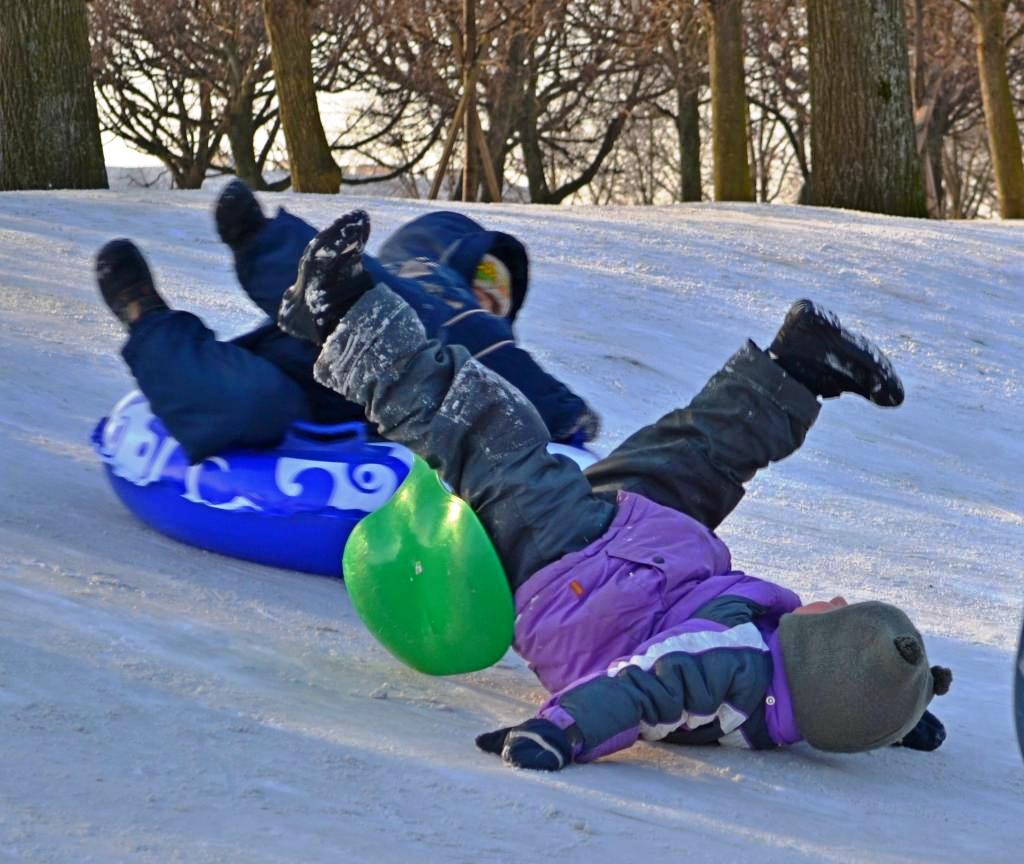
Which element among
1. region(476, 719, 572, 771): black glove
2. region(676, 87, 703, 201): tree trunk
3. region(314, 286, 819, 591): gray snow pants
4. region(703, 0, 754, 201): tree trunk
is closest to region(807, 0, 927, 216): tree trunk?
region(703, 0, 754, 201): tree trunk

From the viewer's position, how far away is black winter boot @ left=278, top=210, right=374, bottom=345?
3186 millimetres

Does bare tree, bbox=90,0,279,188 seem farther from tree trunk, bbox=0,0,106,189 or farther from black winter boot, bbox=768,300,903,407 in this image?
black winter boot, bbox=768,300,903,407

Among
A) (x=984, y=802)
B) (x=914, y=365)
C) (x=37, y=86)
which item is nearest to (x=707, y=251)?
(x=914, y=365)

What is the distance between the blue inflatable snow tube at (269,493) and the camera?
412 cm

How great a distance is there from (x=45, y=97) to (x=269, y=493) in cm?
737

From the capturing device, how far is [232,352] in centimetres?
421

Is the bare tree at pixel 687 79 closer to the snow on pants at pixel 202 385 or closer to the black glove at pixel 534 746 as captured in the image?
the snow on pants at pixel 202 385

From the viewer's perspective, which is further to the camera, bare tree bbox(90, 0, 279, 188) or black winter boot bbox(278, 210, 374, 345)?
bare tree bbox(90, 0, 279, 188)

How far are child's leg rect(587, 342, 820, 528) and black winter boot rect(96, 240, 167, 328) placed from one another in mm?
1391

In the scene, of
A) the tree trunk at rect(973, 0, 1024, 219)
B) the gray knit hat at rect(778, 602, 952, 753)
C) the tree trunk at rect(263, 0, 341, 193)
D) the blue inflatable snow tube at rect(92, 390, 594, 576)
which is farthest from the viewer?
the tree trunk at rect(973, 0, 1024, 219)

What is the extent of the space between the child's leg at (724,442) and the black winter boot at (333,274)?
64 cm

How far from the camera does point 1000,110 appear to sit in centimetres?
1677

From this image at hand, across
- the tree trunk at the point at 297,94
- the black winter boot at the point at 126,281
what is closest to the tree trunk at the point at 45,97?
the tree trunk at the point at 297,94

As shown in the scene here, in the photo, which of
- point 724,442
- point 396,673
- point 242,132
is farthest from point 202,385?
point 242,132
